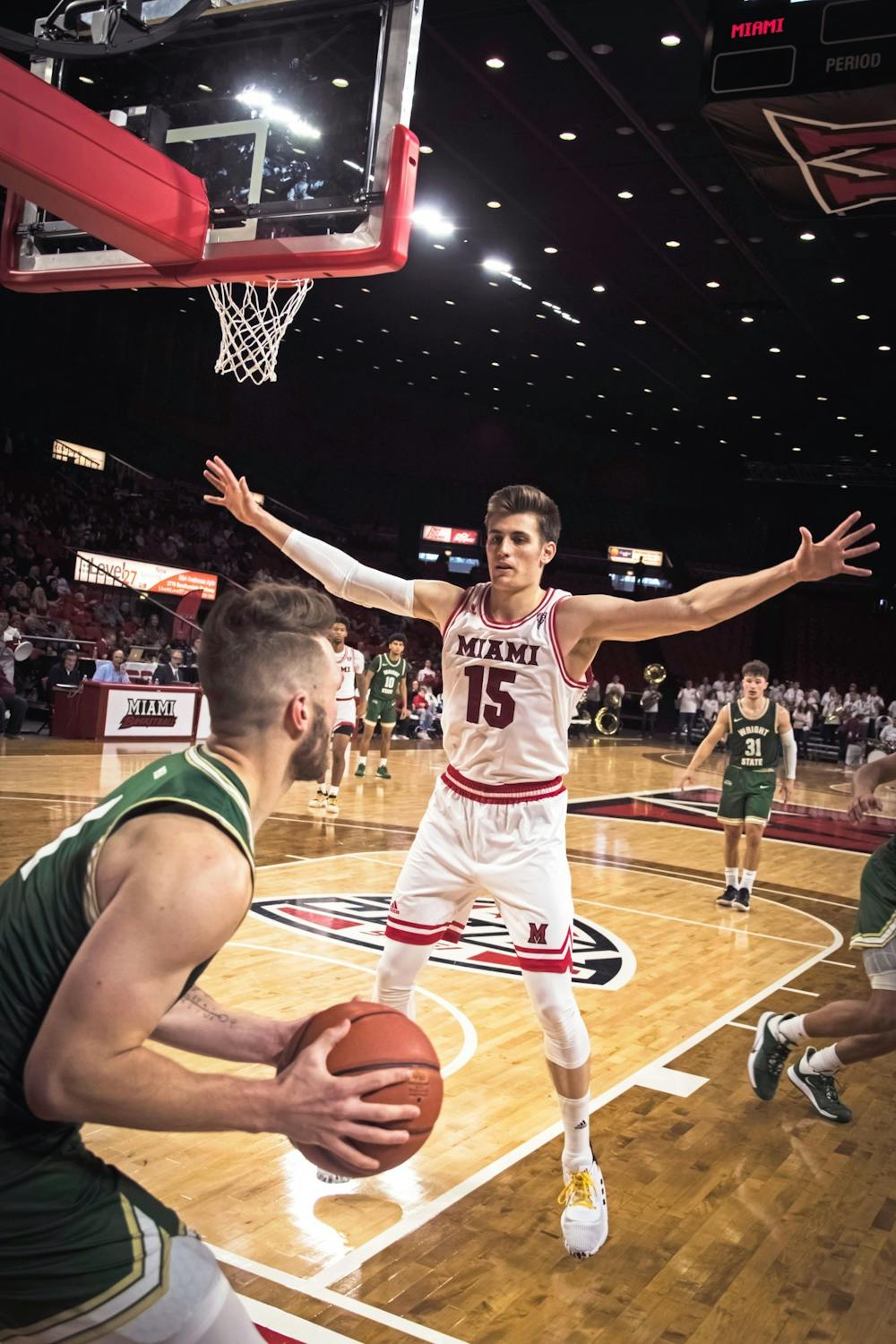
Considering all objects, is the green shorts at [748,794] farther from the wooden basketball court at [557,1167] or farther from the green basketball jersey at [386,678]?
the green basketball jersey at [386,678]

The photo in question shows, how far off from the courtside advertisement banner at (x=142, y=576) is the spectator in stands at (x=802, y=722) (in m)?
14.4

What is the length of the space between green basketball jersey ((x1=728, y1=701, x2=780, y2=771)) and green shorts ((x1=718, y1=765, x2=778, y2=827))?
0.19 feet

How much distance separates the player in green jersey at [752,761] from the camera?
8.79 m

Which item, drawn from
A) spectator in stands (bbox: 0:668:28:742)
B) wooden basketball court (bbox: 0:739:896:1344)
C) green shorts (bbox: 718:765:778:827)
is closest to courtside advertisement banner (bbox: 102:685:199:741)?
spectator in stands (bbox: 0:668:28:742)

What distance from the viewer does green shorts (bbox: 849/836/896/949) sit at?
14.6 ft

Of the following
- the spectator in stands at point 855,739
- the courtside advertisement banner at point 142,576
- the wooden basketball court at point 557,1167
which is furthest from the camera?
the spectator in stands at point 855,739

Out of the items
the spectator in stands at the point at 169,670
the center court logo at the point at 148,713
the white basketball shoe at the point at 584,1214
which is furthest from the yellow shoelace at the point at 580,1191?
the spectator in stands at the point at 169,670

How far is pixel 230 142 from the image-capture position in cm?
697

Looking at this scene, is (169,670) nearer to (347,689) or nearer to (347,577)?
(347,689)

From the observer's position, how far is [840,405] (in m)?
24.0

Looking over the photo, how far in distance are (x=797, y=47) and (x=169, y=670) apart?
13.5 m

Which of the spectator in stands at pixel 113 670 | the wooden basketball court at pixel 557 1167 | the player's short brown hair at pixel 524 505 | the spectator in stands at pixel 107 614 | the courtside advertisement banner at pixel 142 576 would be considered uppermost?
the courtside advertisement banner at pixel 142 576

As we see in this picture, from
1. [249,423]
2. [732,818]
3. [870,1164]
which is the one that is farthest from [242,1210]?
[249,423]

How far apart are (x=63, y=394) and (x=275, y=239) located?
19.3 meters
